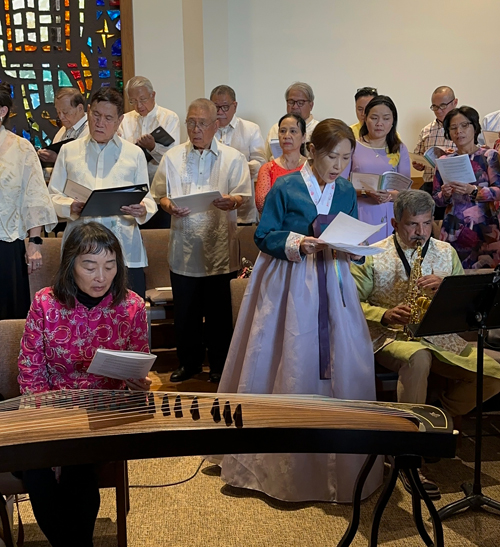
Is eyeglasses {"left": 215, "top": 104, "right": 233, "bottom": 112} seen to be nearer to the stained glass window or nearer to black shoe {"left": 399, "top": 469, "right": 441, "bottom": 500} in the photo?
the stained glass window

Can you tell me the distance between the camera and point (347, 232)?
Answer: 105 inches

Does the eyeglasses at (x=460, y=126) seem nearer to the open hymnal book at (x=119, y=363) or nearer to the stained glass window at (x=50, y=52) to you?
the open hymnal book at (x=119, y=363)

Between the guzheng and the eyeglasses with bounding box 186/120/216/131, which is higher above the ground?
the eyeglasses with bounding box 186/120/216/131

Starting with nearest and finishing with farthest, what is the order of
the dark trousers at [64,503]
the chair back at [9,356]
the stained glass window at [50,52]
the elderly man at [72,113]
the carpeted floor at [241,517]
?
the dark trousers at [64,503], the chair back at [9,356], the carpeted floor at [241,517], the elderly man at [72,113], the stained glass window at [50,52]

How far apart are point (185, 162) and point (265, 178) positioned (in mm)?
542

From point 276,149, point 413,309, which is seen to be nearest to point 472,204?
point 276,149

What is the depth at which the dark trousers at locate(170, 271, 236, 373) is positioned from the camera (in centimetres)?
442

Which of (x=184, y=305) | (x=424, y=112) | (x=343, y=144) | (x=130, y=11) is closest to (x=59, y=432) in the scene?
(x=343, y=144)

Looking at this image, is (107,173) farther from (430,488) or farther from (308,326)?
(430,488)

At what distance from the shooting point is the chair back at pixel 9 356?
2473 mm

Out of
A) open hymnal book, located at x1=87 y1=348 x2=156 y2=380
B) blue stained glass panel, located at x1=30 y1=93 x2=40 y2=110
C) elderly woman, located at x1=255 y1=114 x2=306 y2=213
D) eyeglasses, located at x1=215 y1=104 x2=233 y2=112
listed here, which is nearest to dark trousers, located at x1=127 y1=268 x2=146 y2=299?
elderly woman, located at x1=255 y1=114 x2=306 y2=213

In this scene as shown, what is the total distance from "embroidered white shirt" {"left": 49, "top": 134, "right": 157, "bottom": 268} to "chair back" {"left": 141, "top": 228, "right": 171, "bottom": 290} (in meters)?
0.79

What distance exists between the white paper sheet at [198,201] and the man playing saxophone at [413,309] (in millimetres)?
1172

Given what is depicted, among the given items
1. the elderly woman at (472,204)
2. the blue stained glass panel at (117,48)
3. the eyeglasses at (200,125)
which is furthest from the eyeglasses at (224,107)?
the blue stained glass panel at (117,48)
